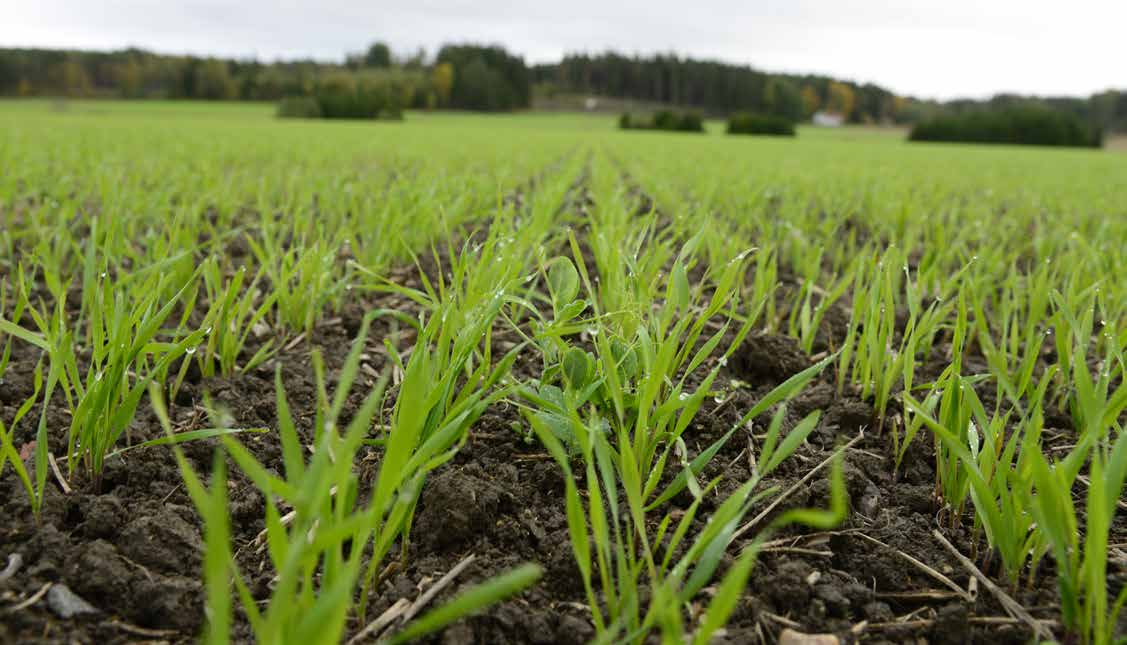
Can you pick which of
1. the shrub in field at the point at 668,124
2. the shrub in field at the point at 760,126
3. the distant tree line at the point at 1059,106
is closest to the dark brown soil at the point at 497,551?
the shrub in field at the point at 668,124

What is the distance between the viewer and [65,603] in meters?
0.75

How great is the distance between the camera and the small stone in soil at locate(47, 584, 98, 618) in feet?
2.43

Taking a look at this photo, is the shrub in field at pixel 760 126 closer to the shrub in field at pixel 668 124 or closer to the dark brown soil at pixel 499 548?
the shrub in field at pixel 668 124

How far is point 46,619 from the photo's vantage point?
2.37 ft

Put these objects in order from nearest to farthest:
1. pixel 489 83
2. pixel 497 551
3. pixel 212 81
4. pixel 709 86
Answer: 1. pixel 497 551
2. pixel 212 81
3. pixel 489 83
4. pixel 709 86

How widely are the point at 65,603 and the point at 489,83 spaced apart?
5270 cm

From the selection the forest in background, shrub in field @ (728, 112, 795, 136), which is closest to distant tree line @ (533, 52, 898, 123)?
the forest in background

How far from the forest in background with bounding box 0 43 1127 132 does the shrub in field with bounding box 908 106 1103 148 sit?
4187 millimetres

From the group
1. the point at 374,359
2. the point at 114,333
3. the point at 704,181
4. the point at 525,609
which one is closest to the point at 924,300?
the point at 374,359

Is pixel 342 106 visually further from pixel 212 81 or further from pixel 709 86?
pixel 709 86

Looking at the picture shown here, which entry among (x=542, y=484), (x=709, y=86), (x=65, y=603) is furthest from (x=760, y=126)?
(x=65, y=603)

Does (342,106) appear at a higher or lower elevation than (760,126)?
higher

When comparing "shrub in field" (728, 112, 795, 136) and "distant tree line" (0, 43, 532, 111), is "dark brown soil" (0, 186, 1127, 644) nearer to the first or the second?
"shrub in field" (728, 112, 795, 136)

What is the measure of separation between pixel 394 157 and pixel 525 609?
6.36m
